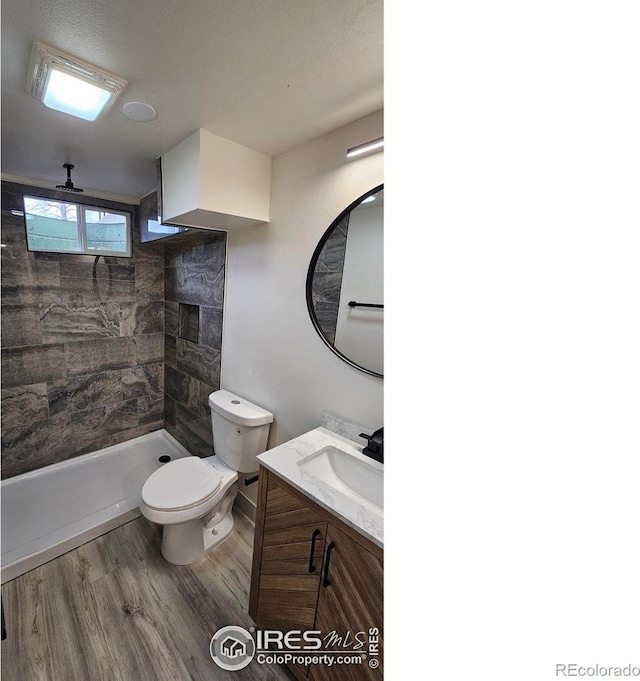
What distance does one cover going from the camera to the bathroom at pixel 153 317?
1.06 metres

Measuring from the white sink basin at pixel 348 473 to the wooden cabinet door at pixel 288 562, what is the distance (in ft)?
0.60

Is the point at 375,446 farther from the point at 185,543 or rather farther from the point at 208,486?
the point at 185,543

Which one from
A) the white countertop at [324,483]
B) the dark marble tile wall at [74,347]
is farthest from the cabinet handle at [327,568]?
the dark marble tile wall at [74,347]

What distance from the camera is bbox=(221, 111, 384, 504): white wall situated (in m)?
1.47

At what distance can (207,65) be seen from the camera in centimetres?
108

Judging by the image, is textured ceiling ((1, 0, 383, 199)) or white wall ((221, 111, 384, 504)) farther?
white wall ((221, 111, 384, 504))

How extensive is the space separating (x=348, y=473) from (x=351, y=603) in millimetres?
487

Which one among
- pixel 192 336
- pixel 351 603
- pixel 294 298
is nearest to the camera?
pixel 351 603

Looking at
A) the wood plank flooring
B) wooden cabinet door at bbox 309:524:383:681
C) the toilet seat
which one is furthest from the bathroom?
wooden cabinet door at bbox 309:524:383:681

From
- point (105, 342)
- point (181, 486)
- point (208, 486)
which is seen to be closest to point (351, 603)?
point (208, 486)

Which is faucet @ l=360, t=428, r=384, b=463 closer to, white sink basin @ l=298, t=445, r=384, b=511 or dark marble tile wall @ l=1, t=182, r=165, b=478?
white sink basin @ l=298, t=445, r=384, b=511

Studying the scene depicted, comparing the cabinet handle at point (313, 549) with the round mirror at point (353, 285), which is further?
the round mirror at point (353, 285)

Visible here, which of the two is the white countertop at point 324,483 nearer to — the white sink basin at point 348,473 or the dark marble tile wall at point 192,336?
the white sink basin at point 348,473

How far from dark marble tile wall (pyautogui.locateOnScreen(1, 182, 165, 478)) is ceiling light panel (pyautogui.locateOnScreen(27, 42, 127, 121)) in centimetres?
141
